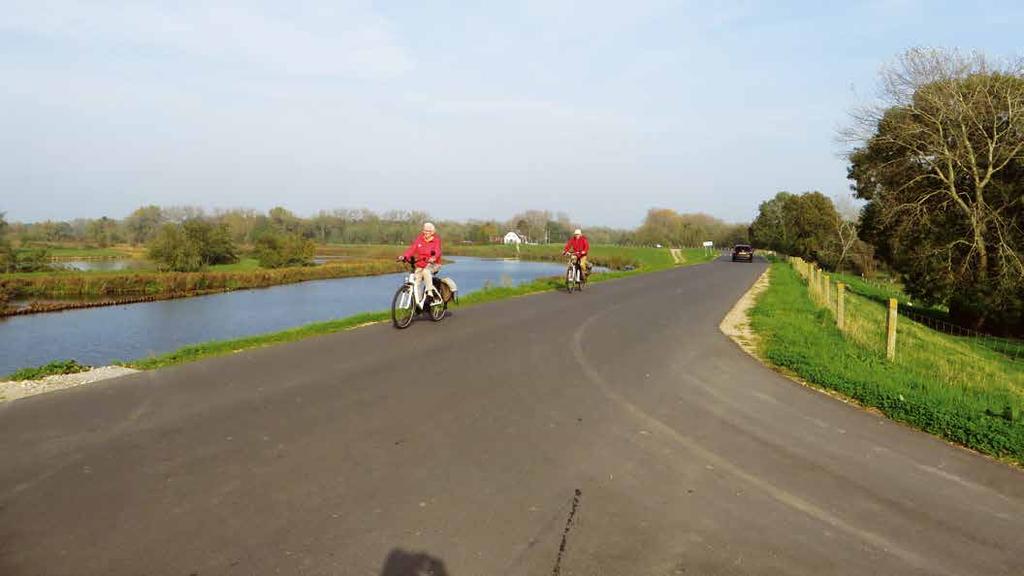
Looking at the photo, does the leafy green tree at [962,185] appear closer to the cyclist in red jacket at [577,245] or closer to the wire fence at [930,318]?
the wire fence at [930,318]

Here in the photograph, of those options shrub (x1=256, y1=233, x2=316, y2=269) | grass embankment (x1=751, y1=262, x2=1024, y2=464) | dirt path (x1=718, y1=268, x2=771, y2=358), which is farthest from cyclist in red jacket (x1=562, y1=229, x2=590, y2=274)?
shrub (x1=256, y1=233, x2=316, y2=269)

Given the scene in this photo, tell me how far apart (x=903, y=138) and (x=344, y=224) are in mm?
119103

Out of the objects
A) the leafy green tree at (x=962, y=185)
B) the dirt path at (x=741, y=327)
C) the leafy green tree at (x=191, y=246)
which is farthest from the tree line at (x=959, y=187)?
the leafy green tree at (x=191, y=246)

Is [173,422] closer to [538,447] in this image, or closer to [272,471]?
[272,471]

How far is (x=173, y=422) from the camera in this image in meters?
5.36

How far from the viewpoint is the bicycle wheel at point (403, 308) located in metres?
11.1

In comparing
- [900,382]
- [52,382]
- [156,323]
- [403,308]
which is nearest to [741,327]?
[900,382]

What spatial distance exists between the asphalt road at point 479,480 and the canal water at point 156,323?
603 inches

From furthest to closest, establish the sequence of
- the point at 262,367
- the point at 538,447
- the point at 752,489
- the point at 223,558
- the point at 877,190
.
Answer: the point at 877,190
the point at 262,367
the point at 538,447
the point at 752,489
the point at 223,558

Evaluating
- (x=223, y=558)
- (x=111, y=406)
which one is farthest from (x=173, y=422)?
(x=223, y=558)

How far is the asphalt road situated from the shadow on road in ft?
0.06

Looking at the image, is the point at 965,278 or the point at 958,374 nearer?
the point at 958,374

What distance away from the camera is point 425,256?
37.3ft

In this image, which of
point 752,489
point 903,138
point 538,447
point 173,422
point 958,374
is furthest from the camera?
A: point 903,138
